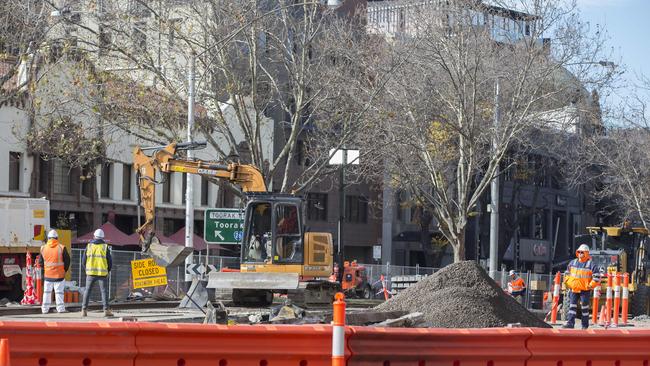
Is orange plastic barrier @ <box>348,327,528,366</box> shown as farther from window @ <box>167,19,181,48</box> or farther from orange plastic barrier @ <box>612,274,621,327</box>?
window @ <box>167,19,181,48</box>

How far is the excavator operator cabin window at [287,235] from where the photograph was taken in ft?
103

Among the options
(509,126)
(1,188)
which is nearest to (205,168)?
(509,126)

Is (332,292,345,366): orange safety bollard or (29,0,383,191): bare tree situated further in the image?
(29,0,383,191): bare tree

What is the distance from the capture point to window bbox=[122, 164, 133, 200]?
57.5 metres

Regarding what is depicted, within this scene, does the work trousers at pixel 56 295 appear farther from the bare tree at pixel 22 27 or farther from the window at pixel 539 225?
the window at pixel 539 225

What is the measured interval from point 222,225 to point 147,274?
379cm

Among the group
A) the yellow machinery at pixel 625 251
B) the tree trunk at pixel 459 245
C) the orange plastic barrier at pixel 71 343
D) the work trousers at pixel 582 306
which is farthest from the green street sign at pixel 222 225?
the orange plastic barrier at pixel 71 343

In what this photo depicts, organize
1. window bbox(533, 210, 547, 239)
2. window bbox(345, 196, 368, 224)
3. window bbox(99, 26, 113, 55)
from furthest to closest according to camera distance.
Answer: window bbox(533, 210, 547, 239), window bbox(345, 196, 368, 224), window bbox(99, 26, 113, 55)

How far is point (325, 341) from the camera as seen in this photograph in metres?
10.9

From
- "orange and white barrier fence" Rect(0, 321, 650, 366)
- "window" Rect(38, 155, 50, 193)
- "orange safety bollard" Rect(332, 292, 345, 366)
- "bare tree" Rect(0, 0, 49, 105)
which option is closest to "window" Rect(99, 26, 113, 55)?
A: "bare tree" Rect(0, 0, 49, 105)

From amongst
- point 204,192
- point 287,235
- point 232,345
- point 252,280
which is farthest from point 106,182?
point 232,345

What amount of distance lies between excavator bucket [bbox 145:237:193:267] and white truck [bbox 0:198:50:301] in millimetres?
9282

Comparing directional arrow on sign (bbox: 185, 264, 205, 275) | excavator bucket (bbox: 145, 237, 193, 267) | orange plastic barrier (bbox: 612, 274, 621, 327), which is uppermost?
excavator bucket (bbox: 145, 237, 193, 267)

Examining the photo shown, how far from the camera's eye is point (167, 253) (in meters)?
29.1
